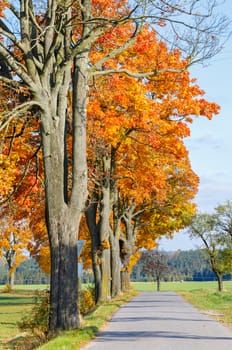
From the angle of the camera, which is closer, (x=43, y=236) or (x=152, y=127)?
(x=152, y=127)

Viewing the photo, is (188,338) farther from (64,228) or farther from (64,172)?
(64,172)

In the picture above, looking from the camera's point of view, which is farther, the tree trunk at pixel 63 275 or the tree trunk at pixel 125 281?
the tree trunk at pixel 125 281

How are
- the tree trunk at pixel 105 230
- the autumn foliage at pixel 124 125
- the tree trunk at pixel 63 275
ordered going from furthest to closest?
the tree trunk at pixel 105 230 → the autumn foliage at pixel 124 125 → the tree trunk at pixel 63 275

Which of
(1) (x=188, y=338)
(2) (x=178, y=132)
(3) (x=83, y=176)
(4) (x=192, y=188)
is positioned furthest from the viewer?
(4) (x=192, y=188)

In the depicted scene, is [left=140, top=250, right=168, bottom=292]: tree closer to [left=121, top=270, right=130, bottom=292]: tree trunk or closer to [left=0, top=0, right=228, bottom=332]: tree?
[left=121, top=270, right=130, bottom=292]: tree trunk

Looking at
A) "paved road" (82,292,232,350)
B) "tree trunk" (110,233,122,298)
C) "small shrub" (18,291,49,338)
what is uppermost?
"tree trunk" (110,233,122,298)

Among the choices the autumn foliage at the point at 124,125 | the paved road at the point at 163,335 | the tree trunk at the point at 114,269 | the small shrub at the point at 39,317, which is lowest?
the paved road at the point at 163,335

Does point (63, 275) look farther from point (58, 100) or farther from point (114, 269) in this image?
point (114, 269)

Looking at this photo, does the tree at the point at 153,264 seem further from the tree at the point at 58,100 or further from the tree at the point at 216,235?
the tree at the point at 58,100

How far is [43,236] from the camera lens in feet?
205

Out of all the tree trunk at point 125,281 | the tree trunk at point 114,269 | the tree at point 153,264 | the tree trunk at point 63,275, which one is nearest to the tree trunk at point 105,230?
the tree trunk at point 114,269

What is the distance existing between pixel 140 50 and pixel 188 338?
1687 centimetres

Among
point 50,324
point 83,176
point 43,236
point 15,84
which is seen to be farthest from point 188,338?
point 43,236

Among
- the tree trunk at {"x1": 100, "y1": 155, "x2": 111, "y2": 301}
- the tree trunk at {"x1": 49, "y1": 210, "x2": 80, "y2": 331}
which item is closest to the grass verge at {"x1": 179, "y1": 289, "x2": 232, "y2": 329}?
the tree trunk at {"x1": 100, "y1": 155, "x2": 111, "y2": 301}
